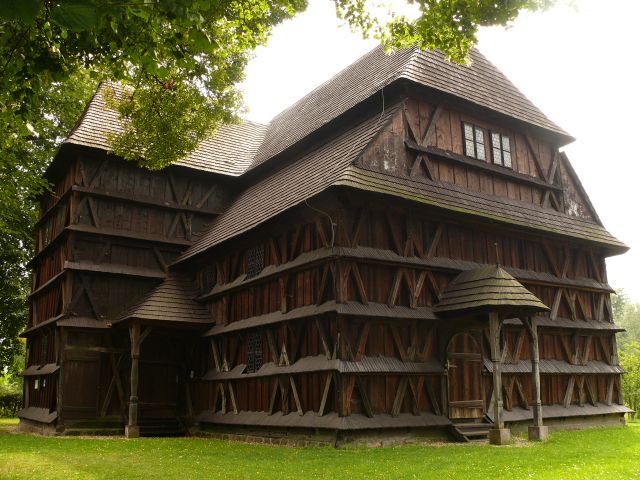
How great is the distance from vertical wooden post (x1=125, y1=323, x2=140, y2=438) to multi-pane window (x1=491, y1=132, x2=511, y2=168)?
1208 centimetres

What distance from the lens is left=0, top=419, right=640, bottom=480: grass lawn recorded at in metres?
9.72

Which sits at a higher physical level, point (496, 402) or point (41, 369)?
point (41, 369)

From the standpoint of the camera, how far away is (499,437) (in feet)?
44.2

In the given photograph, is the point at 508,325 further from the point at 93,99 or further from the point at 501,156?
the point at 93,99

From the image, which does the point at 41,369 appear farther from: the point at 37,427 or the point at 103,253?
the point at 103,253

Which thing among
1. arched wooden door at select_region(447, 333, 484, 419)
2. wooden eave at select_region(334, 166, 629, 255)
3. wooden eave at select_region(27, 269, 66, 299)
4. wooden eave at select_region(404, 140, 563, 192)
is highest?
wooden eave at select_region(404, 140, 563, 192)

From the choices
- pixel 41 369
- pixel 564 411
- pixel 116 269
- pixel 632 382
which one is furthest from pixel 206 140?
pixel 632 382

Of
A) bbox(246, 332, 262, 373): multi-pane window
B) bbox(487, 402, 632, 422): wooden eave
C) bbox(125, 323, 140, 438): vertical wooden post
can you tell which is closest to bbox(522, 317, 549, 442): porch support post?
bbox(487, 402, 632, 422): wooden eave

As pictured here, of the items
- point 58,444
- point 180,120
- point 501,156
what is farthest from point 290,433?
point 501,156

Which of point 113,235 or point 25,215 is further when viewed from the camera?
point 25,215

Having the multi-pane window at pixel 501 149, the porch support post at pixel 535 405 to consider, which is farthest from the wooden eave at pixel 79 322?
the multi-pane window at pixel 501 149

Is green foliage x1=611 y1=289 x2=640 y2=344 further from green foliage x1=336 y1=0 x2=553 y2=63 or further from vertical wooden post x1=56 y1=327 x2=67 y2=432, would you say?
green foliage x1=336 y1=0 x2=553 y2=63

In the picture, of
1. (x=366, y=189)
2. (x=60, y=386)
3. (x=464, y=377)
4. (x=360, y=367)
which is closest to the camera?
(x=360, y=367)

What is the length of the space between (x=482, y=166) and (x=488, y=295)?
17.0 feet
